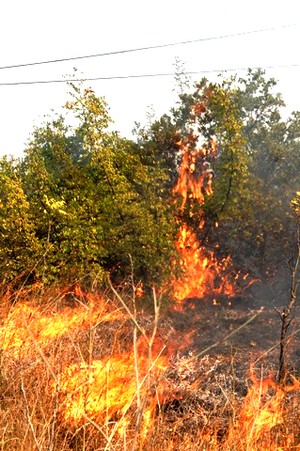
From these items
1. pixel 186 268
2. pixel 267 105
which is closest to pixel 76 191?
pixel 186 268

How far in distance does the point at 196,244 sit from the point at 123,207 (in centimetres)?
403

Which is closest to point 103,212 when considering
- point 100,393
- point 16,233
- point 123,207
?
point 123,207

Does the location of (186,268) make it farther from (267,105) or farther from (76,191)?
(267,105)

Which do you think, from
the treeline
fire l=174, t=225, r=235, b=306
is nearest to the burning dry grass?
the treeline

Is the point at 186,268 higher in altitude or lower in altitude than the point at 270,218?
lower

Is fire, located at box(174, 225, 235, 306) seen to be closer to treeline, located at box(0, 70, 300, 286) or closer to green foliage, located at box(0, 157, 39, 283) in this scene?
treeline, located at box(0, 70, 300, 286)

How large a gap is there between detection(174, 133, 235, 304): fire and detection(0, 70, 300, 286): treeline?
35 centimetres

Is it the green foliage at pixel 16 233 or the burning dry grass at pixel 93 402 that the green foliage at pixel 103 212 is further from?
the burning dry grass at pixel 93 402

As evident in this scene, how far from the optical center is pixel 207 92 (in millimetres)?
16750

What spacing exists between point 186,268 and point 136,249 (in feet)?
9.19

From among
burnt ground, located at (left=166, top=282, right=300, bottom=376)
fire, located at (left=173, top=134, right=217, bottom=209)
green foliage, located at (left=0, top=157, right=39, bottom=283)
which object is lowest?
burnt ground, located at (left=166, top=282, right=300, bottom=376)

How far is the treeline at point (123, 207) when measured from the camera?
13.5 metres

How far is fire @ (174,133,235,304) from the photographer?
16672 mm

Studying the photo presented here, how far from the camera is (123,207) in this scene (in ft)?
47.8
